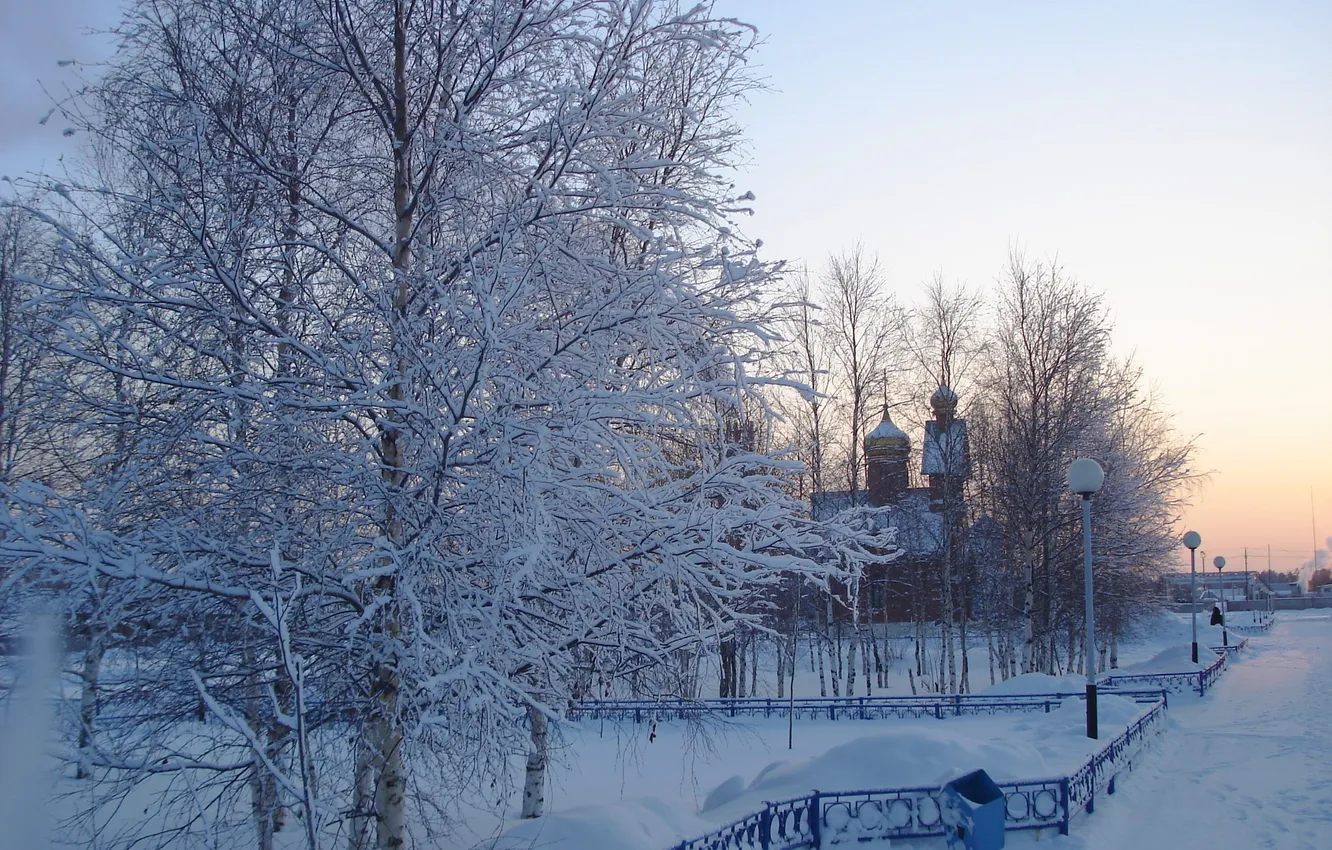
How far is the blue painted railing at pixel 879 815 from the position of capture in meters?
6.73

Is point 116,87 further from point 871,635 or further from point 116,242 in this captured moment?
point 871,635

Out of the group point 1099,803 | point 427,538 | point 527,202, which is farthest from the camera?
point 1099,803

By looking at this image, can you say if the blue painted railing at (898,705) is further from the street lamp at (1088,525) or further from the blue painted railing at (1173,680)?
the street lamp at (1088,525)

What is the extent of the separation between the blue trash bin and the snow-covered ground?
240 millimetres

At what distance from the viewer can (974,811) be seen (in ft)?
24.9

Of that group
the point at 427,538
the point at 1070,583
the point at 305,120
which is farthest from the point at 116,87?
the point at 1070,583

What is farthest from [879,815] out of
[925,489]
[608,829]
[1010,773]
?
[925,489]

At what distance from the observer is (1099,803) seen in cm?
968

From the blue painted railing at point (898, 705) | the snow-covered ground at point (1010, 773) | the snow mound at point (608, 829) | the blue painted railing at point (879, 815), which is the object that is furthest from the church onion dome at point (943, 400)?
the snow mound at point (608, 829)

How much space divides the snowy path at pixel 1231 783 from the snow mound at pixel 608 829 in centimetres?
426

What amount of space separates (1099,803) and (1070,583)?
60.5 ft

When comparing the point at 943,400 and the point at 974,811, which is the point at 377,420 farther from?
the point at 943,400

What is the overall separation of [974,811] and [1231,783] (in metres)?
5.32

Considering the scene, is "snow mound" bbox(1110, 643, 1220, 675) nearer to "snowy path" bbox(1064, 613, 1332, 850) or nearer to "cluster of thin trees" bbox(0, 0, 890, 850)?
"snowy path" bbox(1064, 613, 1332, 850)
